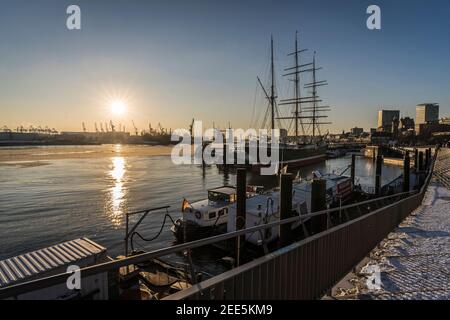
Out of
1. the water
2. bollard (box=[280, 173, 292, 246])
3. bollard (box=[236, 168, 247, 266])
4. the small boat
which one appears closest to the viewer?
bollard (box=[280, 173, 292, 246])

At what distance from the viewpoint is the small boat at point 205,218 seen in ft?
62.1

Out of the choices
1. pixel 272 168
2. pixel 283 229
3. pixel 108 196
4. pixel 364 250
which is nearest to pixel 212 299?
pixel 364 250

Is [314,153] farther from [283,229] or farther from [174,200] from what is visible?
[283,229]

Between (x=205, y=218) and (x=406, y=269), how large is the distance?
1328 centimetres

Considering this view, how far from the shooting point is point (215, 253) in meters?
18.5

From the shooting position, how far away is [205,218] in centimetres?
1905

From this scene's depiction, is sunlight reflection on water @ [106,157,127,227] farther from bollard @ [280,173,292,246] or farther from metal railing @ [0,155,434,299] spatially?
metal railing @ [0,155,434,299]

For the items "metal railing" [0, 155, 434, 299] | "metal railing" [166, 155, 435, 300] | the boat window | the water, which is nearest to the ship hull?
the water

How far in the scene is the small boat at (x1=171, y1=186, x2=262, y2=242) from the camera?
62.1 feet

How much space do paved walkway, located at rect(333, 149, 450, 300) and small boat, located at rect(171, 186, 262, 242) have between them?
11115mm

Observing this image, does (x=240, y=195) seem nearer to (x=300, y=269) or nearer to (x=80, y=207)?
(x=300, y=269)

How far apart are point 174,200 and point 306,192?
17.3 m

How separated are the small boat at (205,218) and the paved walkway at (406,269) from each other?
36.5 feet

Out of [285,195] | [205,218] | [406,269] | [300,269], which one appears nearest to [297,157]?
[205,218]
